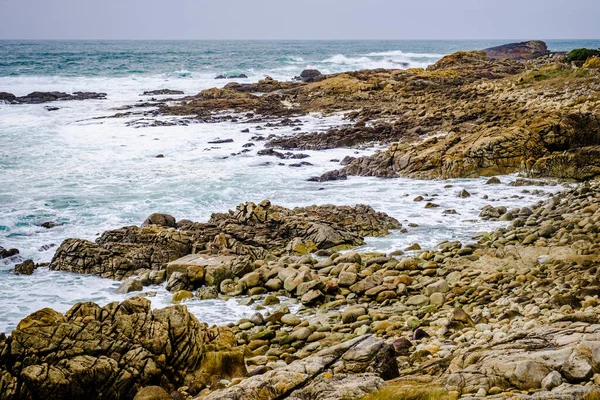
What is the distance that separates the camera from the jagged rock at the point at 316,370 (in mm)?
4867

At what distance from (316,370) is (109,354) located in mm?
2691

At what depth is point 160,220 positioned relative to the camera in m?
14.1

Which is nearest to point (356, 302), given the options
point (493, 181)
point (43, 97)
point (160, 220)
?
point (160, 220)

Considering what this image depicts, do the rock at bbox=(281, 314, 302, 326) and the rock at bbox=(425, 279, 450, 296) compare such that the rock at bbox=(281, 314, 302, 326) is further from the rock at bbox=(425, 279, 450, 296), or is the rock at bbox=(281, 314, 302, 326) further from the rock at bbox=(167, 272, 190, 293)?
the rock at bbox=(167, 272, 190, 293)

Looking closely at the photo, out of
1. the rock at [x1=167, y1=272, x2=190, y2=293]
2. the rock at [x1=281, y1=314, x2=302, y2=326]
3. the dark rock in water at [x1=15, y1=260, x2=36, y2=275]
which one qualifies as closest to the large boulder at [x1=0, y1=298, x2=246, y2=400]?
the rock at [x1=281, y1=314, x2=302, y2=326]

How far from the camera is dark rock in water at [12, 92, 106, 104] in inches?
1764

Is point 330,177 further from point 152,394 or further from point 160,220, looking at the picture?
point 152,394

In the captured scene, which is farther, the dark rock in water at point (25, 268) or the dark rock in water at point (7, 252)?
the dark rock in water at point (7, 252)

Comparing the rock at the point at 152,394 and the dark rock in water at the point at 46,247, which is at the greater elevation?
the rock at the point at 152,394

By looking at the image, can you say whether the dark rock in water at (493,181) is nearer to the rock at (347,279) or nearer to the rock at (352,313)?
the rock at (347,279)

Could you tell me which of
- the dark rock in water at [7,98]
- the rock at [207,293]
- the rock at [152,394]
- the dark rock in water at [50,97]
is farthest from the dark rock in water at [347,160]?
the dark rock in water at [7,98]

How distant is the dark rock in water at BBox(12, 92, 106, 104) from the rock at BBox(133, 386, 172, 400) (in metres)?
44.3

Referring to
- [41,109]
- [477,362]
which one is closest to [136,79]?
[41,109]

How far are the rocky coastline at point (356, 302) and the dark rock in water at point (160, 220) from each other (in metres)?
0.08
